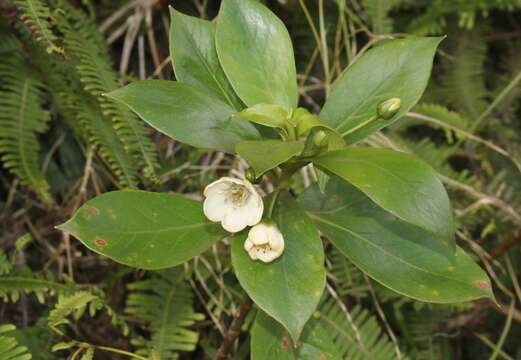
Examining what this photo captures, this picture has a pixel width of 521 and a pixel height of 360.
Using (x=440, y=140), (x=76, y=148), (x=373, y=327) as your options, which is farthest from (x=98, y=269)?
(x=440, y=140)

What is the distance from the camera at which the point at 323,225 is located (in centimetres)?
158

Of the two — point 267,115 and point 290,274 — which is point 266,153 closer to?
point 267,115

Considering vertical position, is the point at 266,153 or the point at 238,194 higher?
the point at 266,153

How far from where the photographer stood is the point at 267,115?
1366 millimetres

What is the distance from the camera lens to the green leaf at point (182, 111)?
141cm

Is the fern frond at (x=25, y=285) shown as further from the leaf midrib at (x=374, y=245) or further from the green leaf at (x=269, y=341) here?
the leaf midrib at (x=374, y=245)

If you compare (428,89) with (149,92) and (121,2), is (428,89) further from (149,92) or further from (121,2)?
(149,92)

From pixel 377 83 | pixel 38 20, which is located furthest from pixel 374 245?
pixel 38 20

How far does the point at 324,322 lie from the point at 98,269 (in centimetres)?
75

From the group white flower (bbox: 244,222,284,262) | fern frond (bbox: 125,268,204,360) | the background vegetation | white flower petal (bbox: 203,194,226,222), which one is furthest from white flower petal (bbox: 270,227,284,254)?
fern frond (bbox: 125,268,204,360)

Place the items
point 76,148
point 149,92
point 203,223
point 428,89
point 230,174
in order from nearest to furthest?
point 149,92 < point 203,223 < point 230,174 < point 76,148 < point 428,89

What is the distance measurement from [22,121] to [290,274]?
113cm

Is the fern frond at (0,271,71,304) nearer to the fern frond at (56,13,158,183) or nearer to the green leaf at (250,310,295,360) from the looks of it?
the fern frond at (56,13,158,183)

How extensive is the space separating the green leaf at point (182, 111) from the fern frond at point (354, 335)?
32.4 inches
